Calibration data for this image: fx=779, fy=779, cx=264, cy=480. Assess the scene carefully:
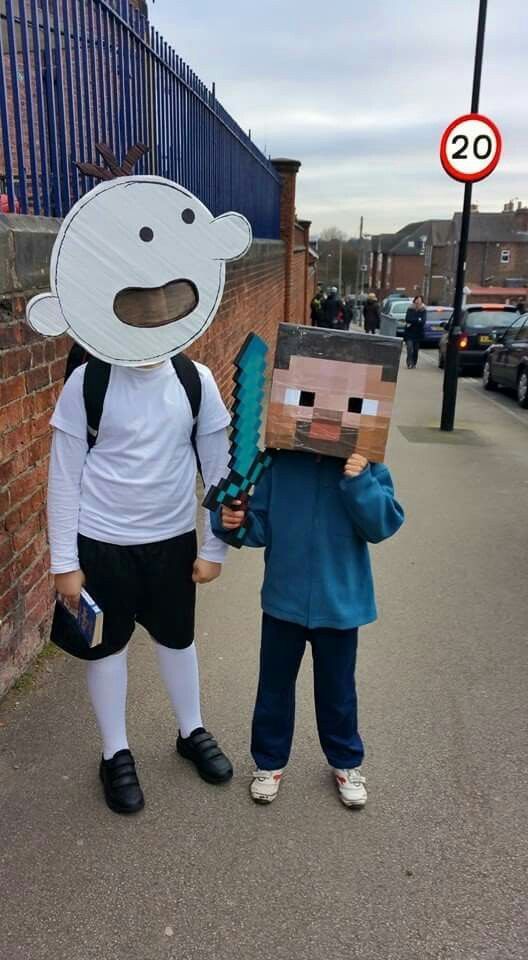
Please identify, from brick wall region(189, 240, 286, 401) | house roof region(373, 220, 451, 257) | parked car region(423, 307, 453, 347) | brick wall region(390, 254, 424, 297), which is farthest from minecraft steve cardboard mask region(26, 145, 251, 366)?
brick wall region(390, 254, 424, 297)

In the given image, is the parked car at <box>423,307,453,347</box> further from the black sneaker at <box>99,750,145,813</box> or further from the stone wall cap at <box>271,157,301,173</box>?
the black sneaker at <box>99,750,145,813</box>

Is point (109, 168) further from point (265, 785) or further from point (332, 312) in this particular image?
point (332, 312)

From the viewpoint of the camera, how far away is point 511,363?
13062mm

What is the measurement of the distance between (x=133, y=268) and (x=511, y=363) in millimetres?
11943

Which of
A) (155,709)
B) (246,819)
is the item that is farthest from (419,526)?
(246,819)

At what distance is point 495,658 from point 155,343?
2.43 m

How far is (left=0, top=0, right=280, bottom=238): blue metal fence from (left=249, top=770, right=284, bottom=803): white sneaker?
7.98 ft

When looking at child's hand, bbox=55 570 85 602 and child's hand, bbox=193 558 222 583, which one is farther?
child's hand, bbox=193 558 222 583

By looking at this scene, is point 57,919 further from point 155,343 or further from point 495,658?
point 495,658

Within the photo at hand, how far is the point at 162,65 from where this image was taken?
5.27 m

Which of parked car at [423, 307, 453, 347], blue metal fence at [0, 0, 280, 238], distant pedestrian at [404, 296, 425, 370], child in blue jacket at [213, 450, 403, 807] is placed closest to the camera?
child in blue jacket at [213, 450, 403, 807]

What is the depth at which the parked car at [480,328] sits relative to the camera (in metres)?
16.7

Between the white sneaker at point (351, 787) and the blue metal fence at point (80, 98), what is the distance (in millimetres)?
2563

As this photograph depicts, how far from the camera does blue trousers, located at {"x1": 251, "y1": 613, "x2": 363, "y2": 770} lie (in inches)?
98.2
